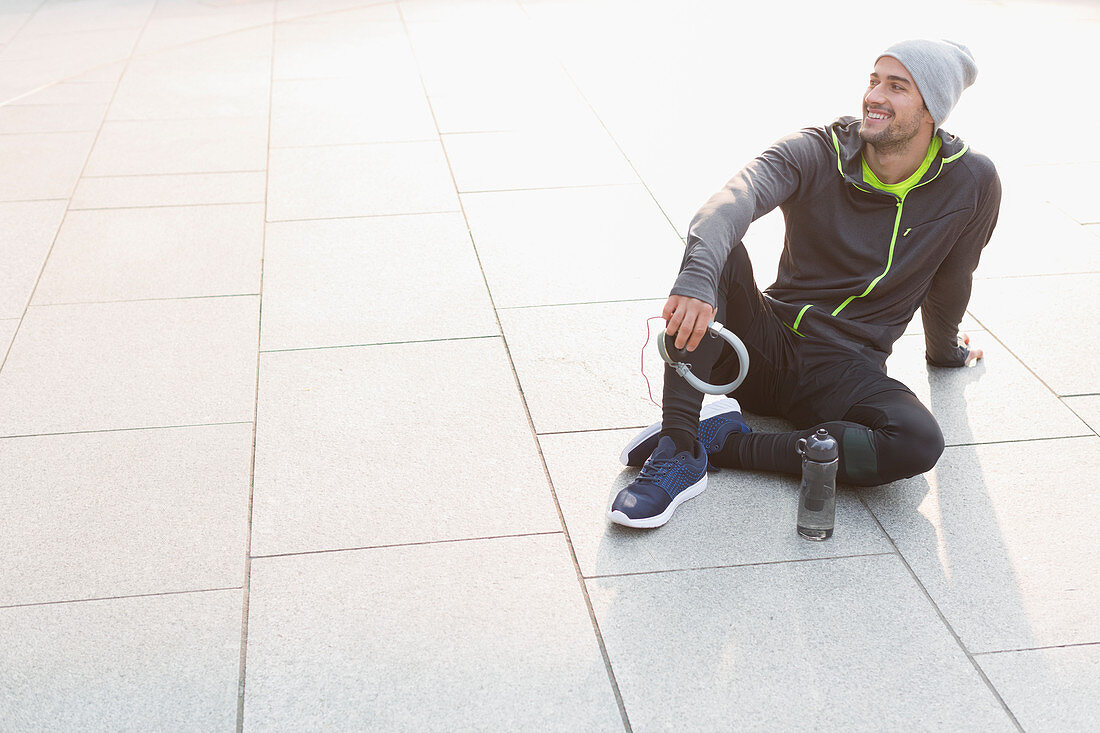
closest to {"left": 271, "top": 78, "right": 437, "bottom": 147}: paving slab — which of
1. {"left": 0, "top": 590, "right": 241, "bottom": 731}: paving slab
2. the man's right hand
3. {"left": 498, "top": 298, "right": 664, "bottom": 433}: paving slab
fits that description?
{"left": 498, "top": 298, "right": 664, "bottom": 433}: paving slab

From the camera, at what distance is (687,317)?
2.99 m

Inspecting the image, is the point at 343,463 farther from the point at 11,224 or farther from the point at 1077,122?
the point at 1077,122

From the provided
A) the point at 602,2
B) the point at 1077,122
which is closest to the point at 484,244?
the point at 1077,122

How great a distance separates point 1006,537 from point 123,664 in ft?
7.64

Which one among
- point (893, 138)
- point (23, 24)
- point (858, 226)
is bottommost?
point (23, 24)

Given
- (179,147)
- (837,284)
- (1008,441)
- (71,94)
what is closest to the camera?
(837,284)

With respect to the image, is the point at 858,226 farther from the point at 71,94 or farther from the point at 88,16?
the point at 88,16

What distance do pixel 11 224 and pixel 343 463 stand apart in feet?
9.10

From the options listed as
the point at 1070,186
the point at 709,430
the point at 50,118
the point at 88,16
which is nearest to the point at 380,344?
the point at 709,430

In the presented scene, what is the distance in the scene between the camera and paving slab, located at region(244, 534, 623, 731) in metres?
2.52

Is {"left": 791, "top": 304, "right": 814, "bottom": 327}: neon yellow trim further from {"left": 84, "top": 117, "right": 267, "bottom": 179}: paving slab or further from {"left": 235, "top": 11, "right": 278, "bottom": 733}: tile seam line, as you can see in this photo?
{"left": 84, "top": 117, "right": 267, "bottom": 179}: paving slab

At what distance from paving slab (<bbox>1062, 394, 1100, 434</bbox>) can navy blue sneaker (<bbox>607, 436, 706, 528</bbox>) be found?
135 cm

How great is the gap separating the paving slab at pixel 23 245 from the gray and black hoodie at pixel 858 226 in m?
2.96

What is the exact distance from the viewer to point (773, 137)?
21.0 feet
